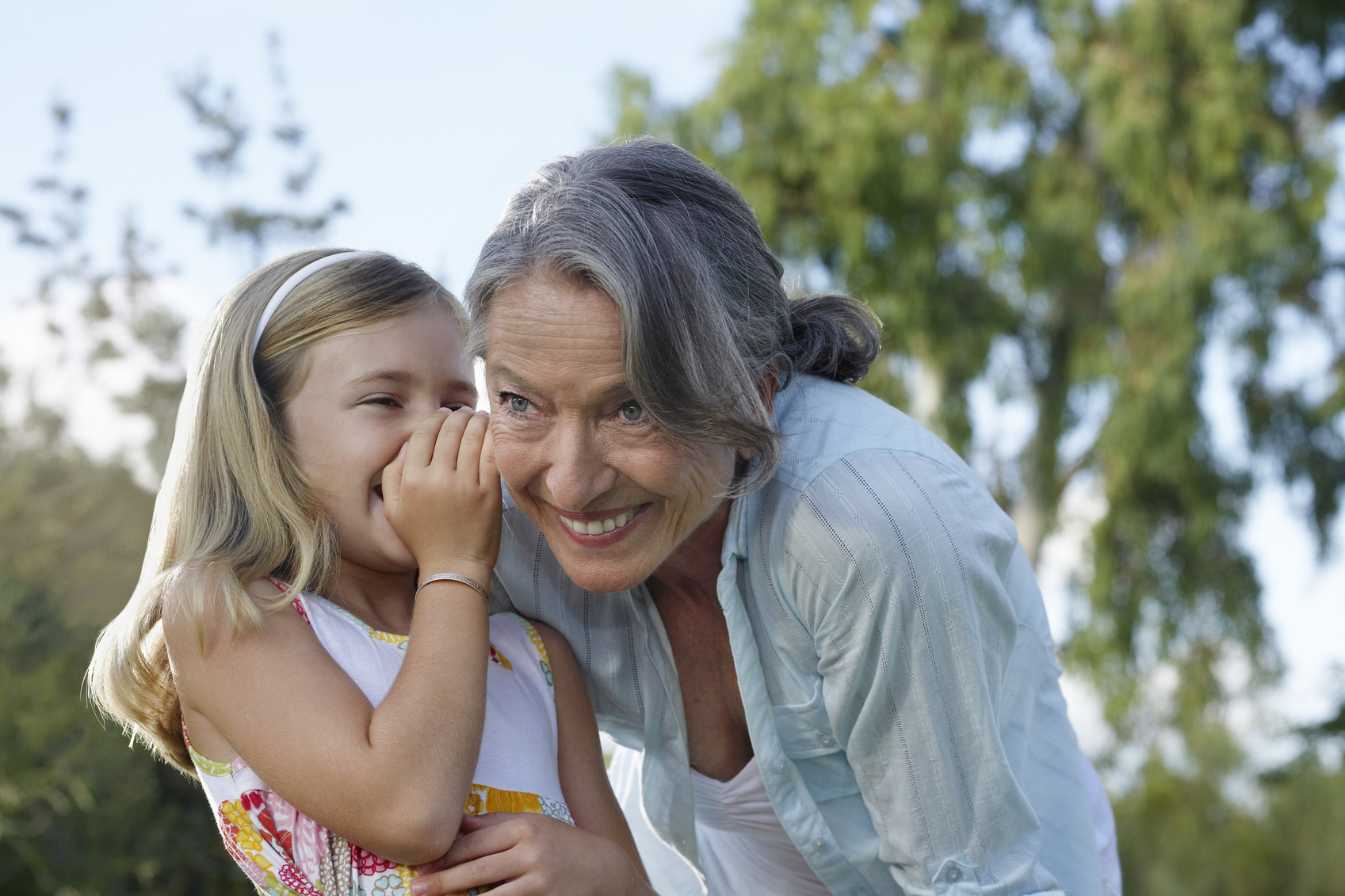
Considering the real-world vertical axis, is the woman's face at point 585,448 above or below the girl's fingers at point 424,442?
above

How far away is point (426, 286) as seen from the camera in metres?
2.18

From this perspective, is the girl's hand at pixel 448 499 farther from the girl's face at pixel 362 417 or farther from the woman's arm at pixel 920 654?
the woman's arm at pixel 920 654

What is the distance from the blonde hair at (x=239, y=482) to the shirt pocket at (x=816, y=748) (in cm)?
82

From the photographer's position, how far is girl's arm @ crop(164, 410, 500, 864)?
169 centimetres

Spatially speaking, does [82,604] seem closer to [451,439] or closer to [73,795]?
[73,795]

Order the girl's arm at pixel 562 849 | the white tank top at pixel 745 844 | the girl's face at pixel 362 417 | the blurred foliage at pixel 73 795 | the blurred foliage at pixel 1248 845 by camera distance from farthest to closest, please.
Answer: the blurred foliage at pixel 1248 845
the blurred foliage at pixel 73 795
the white tank top at pixel 745 844
the girl's face at pixel 362 417
the girl's arm at pixel 562 849

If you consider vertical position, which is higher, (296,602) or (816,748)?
(816,748)

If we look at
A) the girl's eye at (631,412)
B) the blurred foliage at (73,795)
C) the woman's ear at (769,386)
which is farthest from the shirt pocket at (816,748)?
the blurred foliage at (73,795)

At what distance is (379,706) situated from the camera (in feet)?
5.75

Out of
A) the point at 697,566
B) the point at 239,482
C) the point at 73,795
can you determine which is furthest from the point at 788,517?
the point at 73,795

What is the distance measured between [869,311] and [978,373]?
7.94 metres

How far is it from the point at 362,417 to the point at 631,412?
0.52 metres

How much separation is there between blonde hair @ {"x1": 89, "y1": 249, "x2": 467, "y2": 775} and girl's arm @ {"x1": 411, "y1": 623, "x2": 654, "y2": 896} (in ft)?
1.58

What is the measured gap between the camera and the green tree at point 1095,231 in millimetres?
9344
